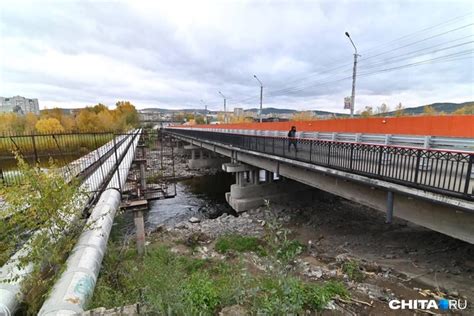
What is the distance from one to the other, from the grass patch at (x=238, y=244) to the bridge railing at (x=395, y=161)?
4.90 meters

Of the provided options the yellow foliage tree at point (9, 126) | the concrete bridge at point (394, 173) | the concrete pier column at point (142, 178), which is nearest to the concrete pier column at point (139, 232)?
the concrete pier column at point (142, 178)

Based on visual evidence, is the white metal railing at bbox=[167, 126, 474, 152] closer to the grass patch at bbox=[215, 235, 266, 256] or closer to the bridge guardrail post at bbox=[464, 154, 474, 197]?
the bridge guardrail post at bbox=[464, 154, 474, 197]

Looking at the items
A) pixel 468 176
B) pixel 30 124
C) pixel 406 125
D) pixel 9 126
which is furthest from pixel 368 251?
pixel 30 124

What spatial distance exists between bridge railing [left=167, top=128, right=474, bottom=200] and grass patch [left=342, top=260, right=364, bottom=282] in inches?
132

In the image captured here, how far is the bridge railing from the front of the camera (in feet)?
20.9

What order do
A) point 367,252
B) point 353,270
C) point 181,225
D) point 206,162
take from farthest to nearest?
point 206,162 < point 181,225 < point 367,252 < point 353,270

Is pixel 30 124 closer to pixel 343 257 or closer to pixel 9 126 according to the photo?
pixel 9 126

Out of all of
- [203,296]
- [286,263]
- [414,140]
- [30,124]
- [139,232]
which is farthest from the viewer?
[30,124]

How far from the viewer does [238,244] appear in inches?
470

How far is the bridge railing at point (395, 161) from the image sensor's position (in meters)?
6.36

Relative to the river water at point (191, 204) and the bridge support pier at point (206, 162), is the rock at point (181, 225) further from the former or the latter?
the bridge support pier at point (206, 162)

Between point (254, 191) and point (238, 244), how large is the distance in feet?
24.6

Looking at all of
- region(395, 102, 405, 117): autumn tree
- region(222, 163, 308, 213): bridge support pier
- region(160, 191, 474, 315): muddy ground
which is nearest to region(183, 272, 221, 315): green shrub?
region(160, 191, 474, 315): muddy ground

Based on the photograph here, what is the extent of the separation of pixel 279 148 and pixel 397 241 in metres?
A: 7.66
